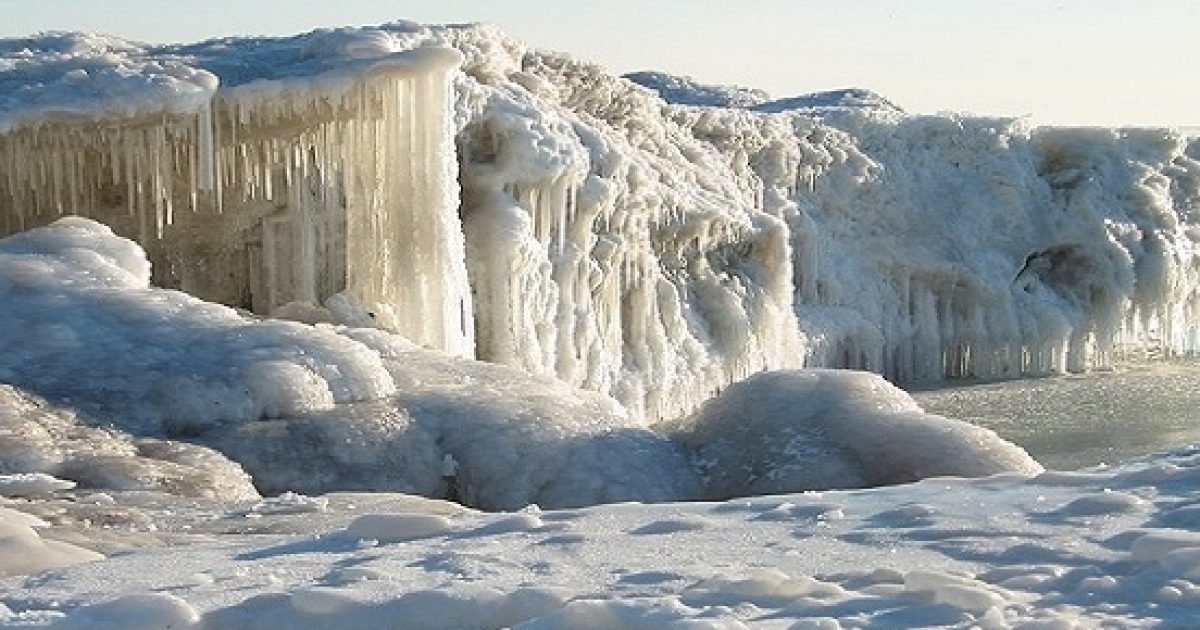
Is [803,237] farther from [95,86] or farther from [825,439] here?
[825,439]

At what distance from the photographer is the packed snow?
475 centimetres

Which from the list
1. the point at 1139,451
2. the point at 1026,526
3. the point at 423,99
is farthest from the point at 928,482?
the point at 1139,451

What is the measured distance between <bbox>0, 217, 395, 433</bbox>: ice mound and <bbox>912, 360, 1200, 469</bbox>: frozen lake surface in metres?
8.42

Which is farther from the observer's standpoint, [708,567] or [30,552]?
[30,552]

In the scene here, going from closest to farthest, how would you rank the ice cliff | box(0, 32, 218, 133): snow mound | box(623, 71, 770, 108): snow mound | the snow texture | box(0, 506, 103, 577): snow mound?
the snow texture → box(0, 506, 103, 577): snow mound → box(0, 32, 218, 133): snow mound → the ice cliff → box(623, 71, 770, 108): snow mound

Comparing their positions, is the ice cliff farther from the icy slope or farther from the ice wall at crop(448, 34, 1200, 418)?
the icy slope

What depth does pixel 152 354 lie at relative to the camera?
10.2 m

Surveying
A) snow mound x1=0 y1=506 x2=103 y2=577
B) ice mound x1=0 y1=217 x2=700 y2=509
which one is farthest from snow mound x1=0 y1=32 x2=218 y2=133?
snow mound x1=0 y1=506 x2=103 y2=577

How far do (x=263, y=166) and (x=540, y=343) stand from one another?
12.6 feet

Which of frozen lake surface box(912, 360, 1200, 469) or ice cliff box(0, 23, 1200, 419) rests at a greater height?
ice cliff box(0, 23, 1200, 419)

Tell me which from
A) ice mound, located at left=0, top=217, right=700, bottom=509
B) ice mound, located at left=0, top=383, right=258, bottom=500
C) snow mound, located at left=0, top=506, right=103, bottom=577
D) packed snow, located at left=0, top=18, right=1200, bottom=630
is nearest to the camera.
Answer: packed snow, located at left=0, top=18, right=1200, bottom=630

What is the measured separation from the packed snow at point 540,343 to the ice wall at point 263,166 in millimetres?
39

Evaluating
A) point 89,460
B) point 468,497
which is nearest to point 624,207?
point 468,497

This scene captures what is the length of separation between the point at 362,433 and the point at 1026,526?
17.9 ft
